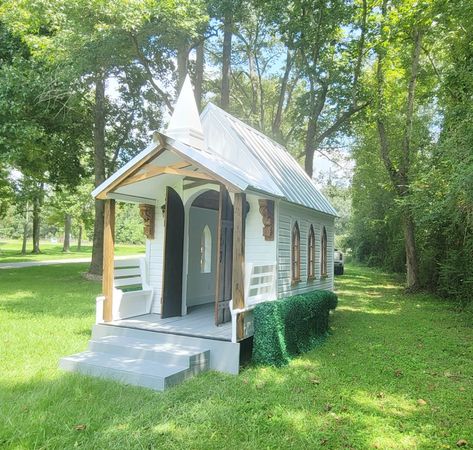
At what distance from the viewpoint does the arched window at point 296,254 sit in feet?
30.7

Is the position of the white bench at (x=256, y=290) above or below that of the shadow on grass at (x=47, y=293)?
above

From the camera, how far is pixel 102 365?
6.05m

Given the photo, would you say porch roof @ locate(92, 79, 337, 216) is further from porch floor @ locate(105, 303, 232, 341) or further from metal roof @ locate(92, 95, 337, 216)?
porch floor @ locate(105, 303, 232, 341)

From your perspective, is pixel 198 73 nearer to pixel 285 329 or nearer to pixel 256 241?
pixel 256 241

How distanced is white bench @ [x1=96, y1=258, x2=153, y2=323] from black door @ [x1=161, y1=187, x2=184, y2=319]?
2.39 ft

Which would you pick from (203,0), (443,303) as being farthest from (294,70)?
(443,303)

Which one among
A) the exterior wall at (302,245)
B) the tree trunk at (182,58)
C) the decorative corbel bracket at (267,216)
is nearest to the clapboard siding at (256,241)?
the decorative corbel bracket at (267,216)

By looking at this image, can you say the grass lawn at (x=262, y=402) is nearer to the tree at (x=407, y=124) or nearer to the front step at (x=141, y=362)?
the front step at (x=141, y=362)

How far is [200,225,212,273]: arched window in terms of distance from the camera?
1071 cm

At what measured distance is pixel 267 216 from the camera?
7.84m

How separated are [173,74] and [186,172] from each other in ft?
40.7

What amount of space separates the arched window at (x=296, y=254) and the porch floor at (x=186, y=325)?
2.07 meters

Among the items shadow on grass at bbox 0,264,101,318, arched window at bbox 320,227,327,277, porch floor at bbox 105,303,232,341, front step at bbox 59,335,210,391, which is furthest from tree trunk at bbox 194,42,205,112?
front step at bbox 59,335,210,391

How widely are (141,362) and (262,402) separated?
2.07m
